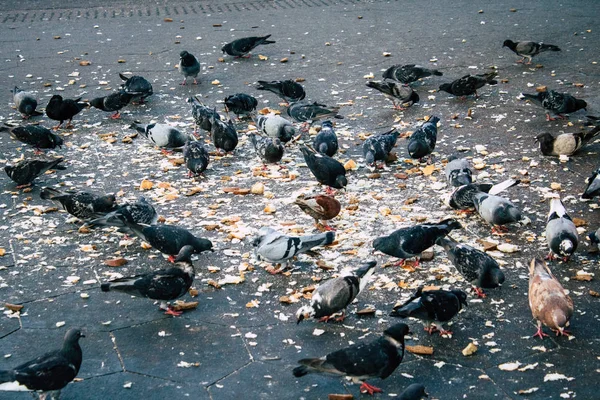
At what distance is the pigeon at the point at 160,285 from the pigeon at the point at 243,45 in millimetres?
6268

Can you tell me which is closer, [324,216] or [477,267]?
[477,267]

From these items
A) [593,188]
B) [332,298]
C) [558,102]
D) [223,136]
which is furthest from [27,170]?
[558,102]

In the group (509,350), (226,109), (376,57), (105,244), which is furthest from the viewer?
(376,57)

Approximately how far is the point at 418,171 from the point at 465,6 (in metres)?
6.91

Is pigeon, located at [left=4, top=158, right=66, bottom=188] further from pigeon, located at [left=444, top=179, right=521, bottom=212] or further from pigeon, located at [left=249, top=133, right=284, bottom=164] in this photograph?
pigeon, located at [left=444, top=179, right=521, bottom=212]

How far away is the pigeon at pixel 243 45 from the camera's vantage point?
432 inches

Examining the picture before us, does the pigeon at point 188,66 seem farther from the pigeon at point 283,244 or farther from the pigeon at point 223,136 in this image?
the pigeon at point 283,244

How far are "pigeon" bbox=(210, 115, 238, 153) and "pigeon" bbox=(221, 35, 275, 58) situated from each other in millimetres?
3257

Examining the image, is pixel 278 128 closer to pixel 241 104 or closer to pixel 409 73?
pixel 241 104

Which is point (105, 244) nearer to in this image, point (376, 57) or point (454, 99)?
point (454, 99)

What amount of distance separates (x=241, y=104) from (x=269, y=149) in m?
1.35

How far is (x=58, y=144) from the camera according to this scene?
8.10 meters

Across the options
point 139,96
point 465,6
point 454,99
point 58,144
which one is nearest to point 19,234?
point 58,144

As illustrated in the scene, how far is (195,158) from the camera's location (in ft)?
24.4
